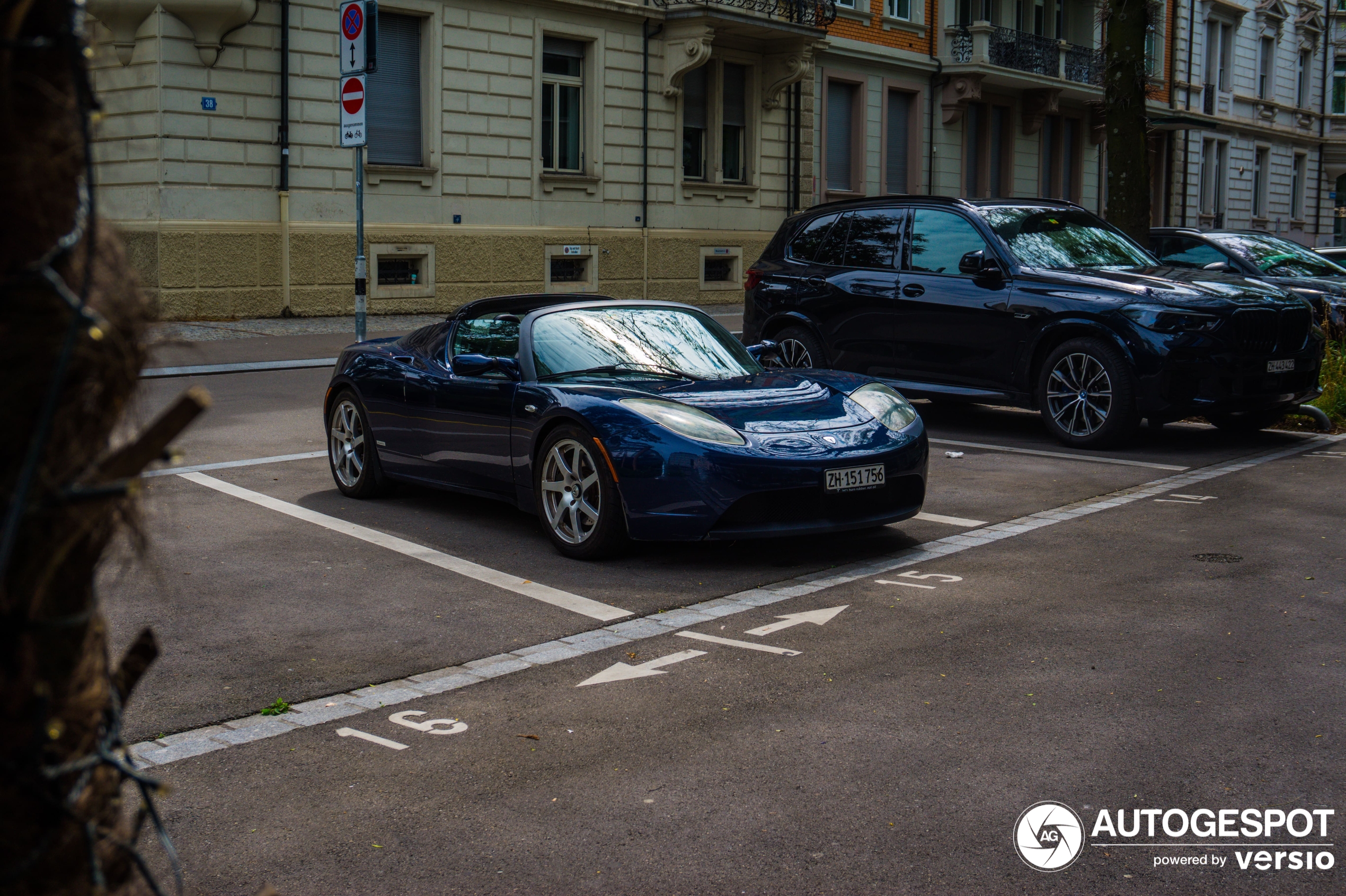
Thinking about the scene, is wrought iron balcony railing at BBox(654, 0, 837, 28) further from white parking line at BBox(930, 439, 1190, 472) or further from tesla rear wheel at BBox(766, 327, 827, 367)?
white parking line at BBox(930, 439, 1190, 472)

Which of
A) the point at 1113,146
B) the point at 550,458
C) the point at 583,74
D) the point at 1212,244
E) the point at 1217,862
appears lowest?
the point at 1217,862

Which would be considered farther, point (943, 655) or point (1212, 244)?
point (1212, 244)

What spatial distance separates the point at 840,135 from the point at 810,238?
2062cm

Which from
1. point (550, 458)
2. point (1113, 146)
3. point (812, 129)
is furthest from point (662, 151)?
point (550, 458)

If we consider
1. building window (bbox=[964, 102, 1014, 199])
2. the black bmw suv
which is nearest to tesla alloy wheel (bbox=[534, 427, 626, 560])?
the black bmw suv

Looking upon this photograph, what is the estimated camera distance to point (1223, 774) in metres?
4.21

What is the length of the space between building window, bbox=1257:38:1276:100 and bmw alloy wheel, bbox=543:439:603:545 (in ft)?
169

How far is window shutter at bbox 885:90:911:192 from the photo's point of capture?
34.5 meters

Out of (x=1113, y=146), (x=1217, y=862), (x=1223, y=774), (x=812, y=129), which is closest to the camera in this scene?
(x=1217, y=862)

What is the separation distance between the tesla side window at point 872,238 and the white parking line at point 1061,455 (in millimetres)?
1761

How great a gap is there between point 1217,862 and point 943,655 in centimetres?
196

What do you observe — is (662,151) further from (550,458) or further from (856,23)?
(550,458)

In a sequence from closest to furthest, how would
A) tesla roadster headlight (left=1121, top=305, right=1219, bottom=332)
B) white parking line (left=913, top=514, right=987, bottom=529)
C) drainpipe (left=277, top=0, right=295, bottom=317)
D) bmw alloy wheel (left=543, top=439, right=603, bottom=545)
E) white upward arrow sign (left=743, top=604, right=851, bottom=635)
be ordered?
white upward arrow sign (left=743, top=604, right=851, bottom=635)
bmw alloy wheel (left=543, top=439, right=603, bottom=545)
white parking line (left=913, top=514, right=987, bottom=529)
tesla roadster headlight (left=1121, top=305, right=1219, bottom=332)
drainpipe (left=277, top=0, right=295, bottom=317)

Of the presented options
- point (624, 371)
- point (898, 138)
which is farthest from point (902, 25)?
point (624, 371)
